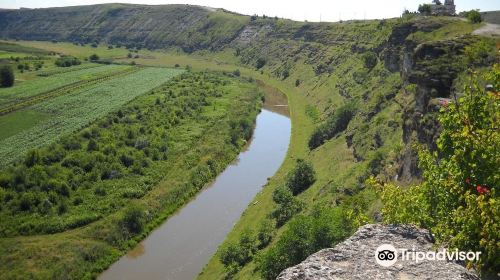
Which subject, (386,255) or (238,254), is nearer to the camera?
(386,255)

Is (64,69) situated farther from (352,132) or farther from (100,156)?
(352,132)

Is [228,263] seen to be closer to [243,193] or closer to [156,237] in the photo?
[156,237]

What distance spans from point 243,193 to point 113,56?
15030cm

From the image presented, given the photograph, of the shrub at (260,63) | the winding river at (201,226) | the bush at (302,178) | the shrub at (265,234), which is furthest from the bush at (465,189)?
the shrub at (260,63)

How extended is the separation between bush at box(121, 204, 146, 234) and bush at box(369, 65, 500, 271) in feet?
116

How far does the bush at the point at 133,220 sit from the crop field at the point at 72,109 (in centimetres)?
2343

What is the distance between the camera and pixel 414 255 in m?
14.8

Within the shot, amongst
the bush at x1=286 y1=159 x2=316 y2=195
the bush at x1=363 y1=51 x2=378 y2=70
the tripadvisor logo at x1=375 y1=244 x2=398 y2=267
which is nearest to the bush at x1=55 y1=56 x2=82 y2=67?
the bush at x1=363 y1=51 x2=378 y2=70

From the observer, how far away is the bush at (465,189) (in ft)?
45.6

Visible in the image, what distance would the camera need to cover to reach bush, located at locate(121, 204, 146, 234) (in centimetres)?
4778

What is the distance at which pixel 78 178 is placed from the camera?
179ft

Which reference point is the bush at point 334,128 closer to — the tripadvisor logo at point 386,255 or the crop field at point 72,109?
the crop field at point 72,109

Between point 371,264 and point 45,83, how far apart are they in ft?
397

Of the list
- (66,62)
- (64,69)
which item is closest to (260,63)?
(64,69)
